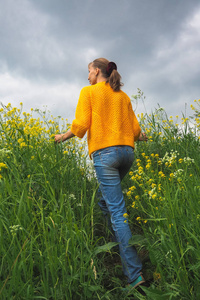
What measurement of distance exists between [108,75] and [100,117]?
0.49 meters

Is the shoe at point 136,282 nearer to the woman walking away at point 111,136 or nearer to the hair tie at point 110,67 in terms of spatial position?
the woman walking away at point 111,136

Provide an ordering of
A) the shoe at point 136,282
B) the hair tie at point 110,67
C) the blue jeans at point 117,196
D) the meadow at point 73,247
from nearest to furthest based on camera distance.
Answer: the meadow at point 73,247, the shoe at point 136,282, the blue jeans at point 117,196, the hair tie at point 110,67

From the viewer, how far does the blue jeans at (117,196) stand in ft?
9.04

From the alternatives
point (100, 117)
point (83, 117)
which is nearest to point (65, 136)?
point (83, 117)

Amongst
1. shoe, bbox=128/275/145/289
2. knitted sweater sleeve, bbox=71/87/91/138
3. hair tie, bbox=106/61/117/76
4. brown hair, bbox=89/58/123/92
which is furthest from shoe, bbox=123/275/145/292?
hair tie, bbox=106/61/117/76

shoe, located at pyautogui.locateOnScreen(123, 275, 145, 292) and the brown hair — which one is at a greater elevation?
the brown hair

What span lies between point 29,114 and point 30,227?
2.70 metres

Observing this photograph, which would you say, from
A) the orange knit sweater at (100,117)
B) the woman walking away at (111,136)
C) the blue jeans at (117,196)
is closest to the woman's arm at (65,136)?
the woman walking away at (111,136)

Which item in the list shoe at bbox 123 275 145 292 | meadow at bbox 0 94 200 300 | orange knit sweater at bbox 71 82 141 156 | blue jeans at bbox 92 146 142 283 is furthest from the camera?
orange knit sweater at bbox 71 82 141 156

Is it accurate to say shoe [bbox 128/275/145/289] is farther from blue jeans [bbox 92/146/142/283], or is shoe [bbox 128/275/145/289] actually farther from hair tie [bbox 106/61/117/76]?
hair tie [bbox 106/61/117/76]

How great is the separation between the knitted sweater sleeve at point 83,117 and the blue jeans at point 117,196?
259 mm

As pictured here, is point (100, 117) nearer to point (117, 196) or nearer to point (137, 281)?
point (117, 196)

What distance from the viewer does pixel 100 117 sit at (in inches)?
118

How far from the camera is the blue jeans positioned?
275 centimetres
